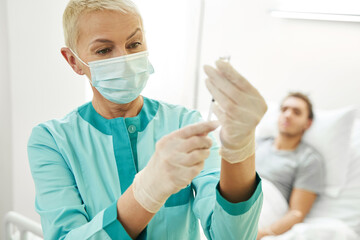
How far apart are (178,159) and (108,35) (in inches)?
18.9

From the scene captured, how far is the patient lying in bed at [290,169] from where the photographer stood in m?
2.11

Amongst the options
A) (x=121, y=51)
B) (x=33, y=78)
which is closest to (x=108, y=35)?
(x=121, y=51)

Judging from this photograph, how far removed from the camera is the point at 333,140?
232 centimetres

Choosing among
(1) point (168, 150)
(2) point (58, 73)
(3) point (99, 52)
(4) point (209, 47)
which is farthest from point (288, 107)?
(1) point (168, 150)

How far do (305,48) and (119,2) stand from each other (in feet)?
6.88

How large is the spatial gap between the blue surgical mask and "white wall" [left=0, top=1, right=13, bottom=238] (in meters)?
1.06

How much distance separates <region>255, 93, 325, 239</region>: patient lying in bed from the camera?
2.11 meters

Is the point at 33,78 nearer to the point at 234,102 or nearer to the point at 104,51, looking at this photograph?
the point at 104,51

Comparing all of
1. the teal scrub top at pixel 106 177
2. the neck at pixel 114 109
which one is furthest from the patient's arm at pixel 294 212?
the neck at pixel 114 109

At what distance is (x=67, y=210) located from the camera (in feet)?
3.08

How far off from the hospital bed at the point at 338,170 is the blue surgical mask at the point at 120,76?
1.35 m

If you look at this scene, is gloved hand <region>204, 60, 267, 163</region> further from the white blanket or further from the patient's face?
the patient's face

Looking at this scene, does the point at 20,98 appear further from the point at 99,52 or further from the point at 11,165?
the point at 99,52

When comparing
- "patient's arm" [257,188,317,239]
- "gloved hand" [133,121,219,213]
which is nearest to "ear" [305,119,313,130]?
"patient's arm" [257,188,317,239]
